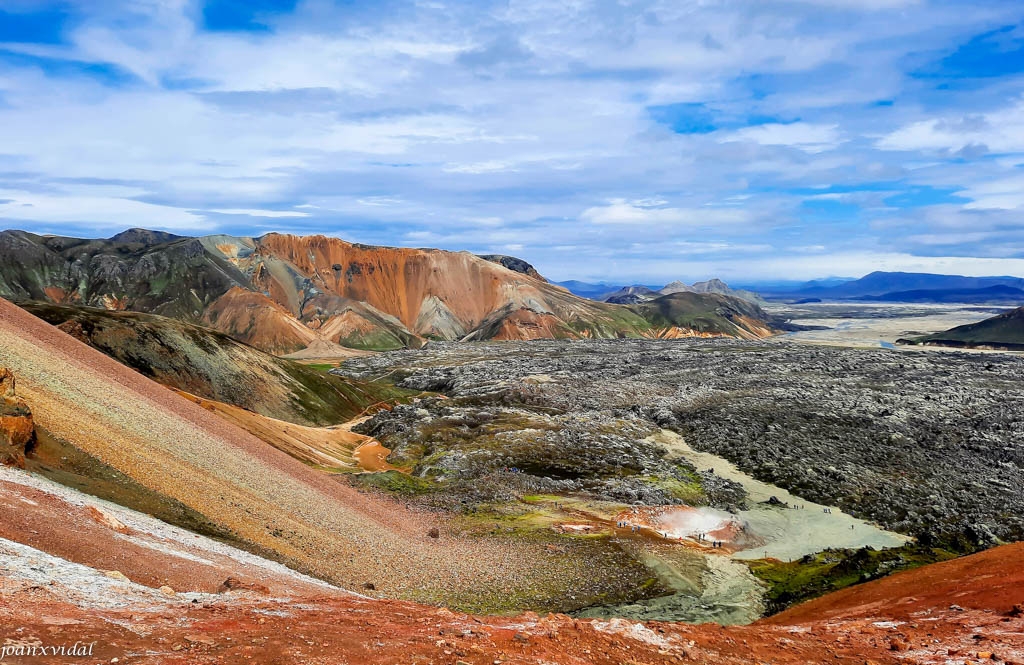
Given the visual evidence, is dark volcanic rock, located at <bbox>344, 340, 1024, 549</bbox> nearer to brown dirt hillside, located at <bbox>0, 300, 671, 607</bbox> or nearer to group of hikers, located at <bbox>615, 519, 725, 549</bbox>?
group of hikers, located at <bbox>615, 519, 725, 549</bbox>

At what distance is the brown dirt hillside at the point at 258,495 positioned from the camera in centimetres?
2969

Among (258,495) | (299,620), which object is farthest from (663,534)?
(299,620)

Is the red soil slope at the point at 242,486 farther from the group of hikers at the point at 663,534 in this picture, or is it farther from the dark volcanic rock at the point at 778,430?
the dark volcanic rock at the point at 778,430

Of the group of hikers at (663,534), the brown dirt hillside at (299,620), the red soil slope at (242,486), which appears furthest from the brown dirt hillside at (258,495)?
the group of hikers at (663,534)

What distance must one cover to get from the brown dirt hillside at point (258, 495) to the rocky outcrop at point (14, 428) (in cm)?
243

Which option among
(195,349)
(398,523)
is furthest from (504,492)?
(195,349)

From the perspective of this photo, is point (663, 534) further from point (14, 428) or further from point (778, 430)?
point (778, 430)

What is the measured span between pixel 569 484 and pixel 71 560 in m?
45.0

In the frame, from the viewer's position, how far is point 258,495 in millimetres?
33875

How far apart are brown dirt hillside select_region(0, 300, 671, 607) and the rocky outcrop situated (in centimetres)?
243

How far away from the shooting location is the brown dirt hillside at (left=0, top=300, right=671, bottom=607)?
29688 mm

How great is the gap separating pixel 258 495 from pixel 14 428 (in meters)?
11.8

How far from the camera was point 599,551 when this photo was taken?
40.0 metres

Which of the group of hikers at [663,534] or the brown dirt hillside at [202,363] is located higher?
the brown dirt hillside at [202,363]
